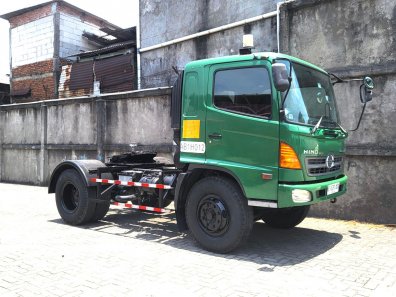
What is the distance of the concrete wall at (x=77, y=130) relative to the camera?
10.7 m

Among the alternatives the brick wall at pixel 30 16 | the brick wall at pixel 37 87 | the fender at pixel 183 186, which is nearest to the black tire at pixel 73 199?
the fender at pixel 183 186

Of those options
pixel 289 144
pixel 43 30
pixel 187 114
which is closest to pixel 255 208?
pixel 289 144

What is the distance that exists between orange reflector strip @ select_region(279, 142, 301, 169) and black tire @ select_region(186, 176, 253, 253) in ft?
2.57

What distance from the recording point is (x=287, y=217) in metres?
6.86

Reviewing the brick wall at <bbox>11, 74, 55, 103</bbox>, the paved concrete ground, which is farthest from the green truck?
the brick wall at <bbox>11, 74, 55, 103</bbox>

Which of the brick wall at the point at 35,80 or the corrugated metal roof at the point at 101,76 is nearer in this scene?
the corrugated metal roof at the point at 101,76

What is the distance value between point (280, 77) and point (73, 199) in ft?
16.4

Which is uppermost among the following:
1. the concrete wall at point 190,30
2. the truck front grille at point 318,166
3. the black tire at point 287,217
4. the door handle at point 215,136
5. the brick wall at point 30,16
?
the brick wall at point 30,16

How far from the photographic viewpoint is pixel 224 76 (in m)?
5.70

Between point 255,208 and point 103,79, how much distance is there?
36.4 ft

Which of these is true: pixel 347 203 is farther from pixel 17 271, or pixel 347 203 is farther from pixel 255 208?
pixel 17 271

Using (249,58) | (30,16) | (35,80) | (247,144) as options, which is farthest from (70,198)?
(30,16)

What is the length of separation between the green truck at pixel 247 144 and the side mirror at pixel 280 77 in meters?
0.01

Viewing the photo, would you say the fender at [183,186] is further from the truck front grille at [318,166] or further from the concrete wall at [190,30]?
the concrete wall at [190,30]
